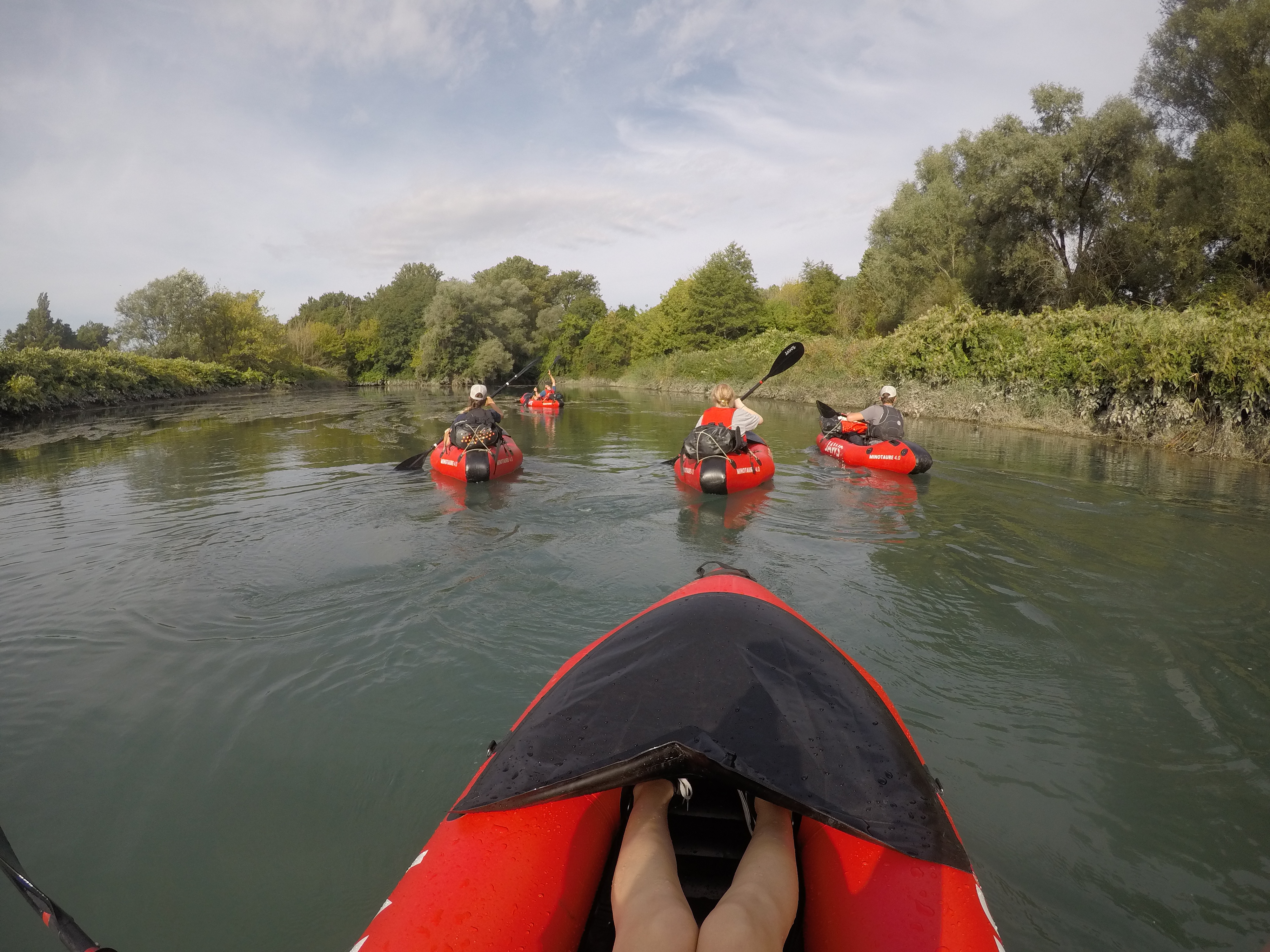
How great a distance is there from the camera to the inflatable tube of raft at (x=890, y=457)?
934 cm

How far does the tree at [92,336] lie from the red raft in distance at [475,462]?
56.0 m

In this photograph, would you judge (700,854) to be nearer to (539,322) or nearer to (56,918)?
(56,918)

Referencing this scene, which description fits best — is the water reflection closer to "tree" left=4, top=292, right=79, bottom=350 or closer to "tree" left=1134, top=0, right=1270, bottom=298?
"tree" left=1134, top=0, right=1270, bottom=298

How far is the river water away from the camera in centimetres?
241

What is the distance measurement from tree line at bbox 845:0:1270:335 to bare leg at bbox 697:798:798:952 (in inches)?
651

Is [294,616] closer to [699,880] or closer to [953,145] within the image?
[699,880]

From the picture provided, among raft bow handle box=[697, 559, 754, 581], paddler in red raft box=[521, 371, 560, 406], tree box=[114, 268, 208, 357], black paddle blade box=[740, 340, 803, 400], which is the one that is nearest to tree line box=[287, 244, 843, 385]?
paddler in red raft box=[521, 371, 560, 406]

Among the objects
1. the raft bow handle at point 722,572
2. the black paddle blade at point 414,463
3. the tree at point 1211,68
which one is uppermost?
the tree at point 1211,68

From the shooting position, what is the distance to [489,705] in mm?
3504

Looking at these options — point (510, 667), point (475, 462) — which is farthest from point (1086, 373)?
point (510, 667)

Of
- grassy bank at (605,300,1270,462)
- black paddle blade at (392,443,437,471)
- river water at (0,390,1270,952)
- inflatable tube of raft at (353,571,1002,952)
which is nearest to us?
inflatable tube of raft at (353,571,1002,952)

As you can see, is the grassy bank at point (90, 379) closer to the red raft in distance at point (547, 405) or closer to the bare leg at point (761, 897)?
the red raft in distance at point (547, 405)

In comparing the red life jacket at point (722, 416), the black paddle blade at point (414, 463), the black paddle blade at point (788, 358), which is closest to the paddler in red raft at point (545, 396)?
the black paddle blade at point (788, 358)

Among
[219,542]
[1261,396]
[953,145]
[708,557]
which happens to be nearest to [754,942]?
[708,557]
